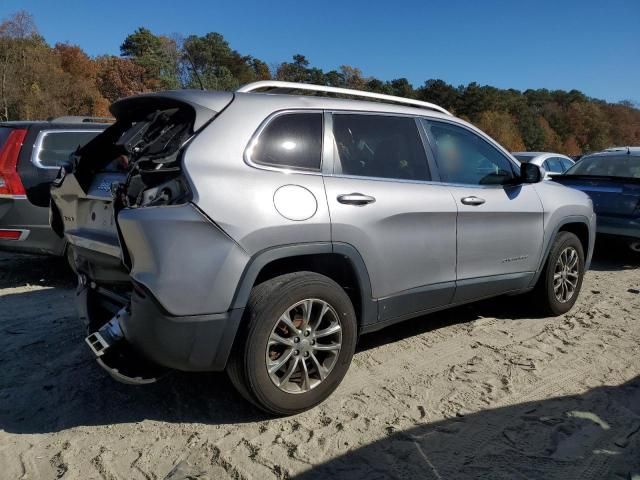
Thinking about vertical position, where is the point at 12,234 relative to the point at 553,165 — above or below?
below

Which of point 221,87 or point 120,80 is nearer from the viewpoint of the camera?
point 221,87

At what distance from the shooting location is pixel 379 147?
3.56 meters

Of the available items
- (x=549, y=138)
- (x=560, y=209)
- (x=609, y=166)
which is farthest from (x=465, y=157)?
(x=549, y=138)

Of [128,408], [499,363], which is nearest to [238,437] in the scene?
[128,408]

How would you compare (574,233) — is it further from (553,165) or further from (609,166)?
(553,165)

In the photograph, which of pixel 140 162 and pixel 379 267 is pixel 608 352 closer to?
pixel 379 267

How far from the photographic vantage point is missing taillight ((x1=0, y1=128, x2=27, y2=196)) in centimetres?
526

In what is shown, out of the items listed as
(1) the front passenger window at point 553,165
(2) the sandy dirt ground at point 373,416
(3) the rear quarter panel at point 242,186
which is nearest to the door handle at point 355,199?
(3) the rear quarter panel at point 242,186

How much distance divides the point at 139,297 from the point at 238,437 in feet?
3.04

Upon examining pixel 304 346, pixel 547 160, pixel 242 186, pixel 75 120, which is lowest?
pixel 304 346

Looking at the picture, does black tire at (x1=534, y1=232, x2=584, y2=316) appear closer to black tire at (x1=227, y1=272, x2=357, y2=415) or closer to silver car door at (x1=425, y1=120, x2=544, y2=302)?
silver car door at (x1=425, y1=120, x2=544, y2=302)

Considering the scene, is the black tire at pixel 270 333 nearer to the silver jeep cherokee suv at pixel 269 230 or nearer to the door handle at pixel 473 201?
the silver jeep cherokee suv at pixel 269 230

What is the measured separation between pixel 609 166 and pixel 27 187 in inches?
302

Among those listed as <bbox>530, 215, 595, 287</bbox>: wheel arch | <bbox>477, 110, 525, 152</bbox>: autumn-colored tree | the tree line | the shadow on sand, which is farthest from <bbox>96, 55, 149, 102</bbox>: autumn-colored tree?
the shadow on sand
